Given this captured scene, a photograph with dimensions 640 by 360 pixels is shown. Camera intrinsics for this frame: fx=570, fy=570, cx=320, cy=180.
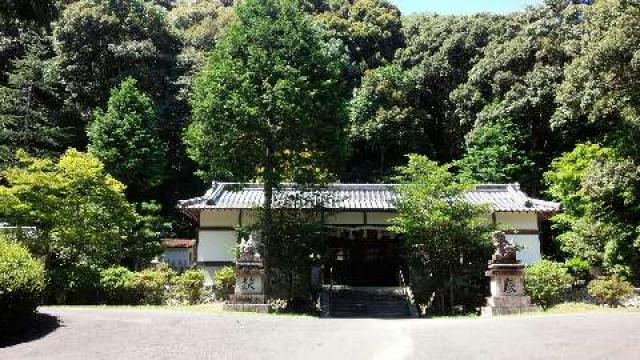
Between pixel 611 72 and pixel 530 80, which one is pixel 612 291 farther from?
pixel 530 80

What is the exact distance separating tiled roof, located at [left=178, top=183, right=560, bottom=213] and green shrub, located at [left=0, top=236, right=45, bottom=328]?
32.1 feet

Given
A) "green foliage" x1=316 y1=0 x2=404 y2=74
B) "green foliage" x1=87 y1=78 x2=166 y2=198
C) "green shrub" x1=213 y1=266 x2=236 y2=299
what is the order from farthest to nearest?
"green foliage" x1=316 y1=0 x2=404 y2=74 → "green foliage" x1=87 y1=78 x2=166 y2=198 → "green shrub" x1=213 y1=266 x2=236 y2=299

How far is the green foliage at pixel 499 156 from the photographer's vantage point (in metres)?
30.5

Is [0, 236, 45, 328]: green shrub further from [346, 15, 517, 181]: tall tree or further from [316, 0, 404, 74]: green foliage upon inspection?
[316, 0, 404, 74]: green foliage

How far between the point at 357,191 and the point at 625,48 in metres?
12.4

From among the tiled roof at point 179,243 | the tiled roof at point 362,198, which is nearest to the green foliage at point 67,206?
the tiled roof at point 362,198

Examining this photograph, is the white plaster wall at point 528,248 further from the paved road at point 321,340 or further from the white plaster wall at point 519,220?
the paved road at point 321,340

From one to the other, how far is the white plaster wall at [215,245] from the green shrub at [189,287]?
404 cm

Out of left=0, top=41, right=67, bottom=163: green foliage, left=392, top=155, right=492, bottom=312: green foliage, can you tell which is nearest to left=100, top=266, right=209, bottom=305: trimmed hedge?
left=392, top=155, right=492, bottom=312: green foliage

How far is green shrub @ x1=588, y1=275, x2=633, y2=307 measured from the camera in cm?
1655

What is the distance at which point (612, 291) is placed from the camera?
16.6 m

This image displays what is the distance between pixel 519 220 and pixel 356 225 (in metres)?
6.59

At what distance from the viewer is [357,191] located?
82.6ft

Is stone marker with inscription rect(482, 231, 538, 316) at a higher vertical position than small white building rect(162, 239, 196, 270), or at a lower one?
lower
